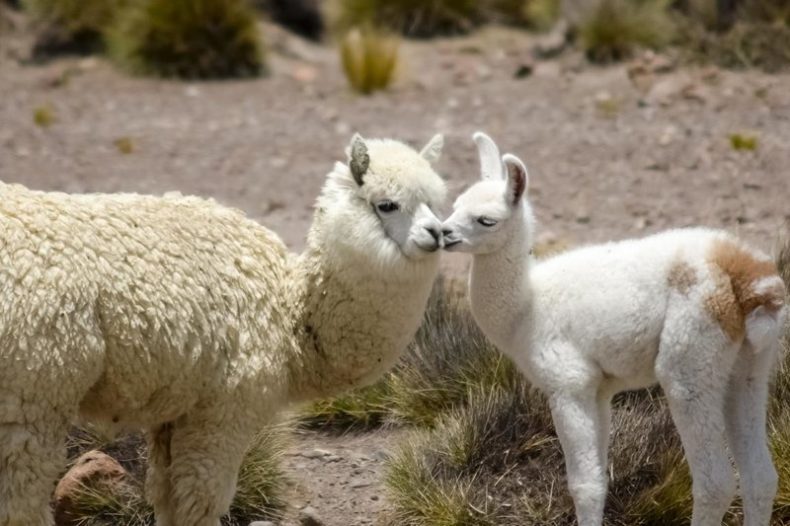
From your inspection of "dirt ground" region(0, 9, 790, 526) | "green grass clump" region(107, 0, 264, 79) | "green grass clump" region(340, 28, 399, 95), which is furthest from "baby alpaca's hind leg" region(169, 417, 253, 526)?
"green grass clump" region(107, 0, 264, 79)

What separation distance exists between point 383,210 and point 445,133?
817 cm

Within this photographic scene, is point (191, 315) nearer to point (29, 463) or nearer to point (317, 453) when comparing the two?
point (29, 463)

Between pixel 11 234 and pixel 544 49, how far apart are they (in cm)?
1286

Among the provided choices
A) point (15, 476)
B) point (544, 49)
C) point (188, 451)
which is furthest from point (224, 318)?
point (544, 49)

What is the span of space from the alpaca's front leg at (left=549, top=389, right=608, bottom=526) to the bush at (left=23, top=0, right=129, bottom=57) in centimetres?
1360

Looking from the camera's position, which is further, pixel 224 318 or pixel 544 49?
pixel 544 49

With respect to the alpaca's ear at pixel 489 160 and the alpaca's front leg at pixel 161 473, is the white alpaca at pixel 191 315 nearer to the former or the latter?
the alpaca's front leg at pixel 161 473

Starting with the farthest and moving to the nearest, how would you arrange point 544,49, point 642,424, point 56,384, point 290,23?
1. point 290,23
2. point 544,49
3. point 642,424
4. point 56,384

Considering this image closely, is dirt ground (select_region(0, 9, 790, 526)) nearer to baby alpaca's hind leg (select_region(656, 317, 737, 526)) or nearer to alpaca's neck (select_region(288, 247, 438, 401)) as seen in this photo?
alpaca's neck (select_region(288, 247, 438, 401))

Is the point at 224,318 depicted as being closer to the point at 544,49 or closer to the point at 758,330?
the point at 758,330

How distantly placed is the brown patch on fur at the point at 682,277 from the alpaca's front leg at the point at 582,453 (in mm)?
562

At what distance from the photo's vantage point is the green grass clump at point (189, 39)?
17156mm

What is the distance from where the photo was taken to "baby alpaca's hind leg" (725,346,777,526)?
5883 millimetres

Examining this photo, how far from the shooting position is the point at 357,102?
15742mm
